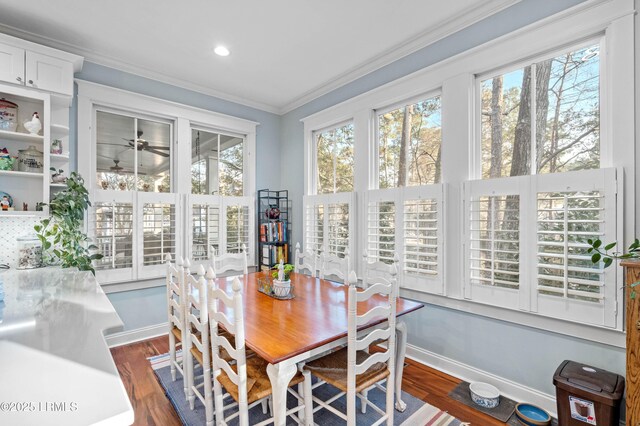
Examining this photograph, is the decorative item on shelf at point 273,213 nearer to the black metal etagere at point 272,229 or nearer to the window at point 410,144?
the black metal etagere at point 272,229

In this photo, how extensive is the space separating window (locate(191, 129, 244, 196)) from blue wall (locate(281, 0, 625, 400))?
80.1 inches

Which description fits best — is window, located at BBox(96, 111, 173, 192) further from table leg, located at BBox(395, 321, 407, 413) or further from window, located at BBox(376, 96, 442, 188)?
table leg, located at BBox(395, 321, 407, 413)

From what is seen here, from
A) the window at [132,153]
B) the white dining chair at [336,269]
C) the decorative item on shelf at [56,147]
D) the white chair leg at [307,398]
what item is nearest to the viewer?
the white chair leg at [307,398]

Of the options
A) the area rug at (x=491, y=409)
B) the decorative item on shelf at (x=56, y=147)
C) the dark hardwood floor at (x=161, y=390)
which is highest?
the decorative item on shelf at (x=56, y=147)

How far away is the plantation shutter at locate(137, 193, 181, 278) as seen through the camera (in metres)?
3.42

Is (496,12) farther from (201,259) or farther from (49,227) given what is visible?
(49,227)

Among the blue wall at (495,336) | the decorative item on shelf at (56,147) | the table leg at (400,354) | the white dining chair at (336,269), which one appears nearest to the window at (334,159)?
the blue wall at (495,336)

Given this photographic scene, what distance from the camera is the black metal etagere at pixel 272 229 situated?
4.23 m

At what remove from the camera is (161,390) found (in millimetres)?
2459

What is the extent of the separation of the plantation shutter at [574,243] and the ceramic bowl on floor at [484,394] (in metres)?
0.69

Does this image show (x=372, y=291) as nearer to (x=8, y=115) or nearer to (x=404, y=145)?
(x=404, y=145)

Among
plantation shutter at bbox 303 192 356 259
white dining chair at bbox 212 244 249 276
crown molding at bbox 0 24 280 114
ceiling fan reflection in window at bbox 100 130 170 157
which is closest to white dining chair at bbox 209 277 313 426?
white dining chair at bbox 212 244 249 276

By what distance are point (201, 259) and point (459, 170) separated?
3041 mm

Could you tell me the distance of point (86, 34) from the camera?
279 cm
